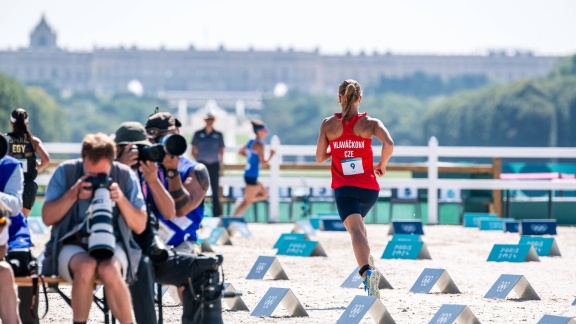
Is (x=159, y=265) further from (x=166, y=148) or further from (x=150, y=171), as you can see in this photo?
(x=166, y=148)

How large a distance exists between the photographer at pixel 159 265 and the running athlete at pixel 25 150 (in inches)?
174

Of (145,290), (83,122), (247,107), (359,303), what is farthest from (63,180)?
(247,107)

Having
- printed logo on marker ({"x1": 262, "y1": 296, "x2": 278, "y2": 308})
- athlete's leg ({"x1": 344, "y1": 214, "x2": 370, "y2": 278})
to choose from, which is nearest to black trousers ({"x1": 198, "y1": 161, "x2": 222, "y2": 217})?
athlete's leg ({"x1": 344, "y1": 214, "x2": 370, "y2": 278})

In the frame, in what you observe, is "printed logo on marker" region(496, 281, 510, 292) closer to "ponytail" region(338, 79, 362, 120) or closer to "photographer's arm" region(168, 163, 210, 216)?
"ponytail" region(338, 79, 362, 120)

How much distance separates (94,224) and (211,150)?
1295cm

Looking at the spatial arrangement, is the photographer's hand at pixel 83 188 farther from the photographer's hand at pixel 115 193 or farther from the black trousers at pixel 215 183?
the black trousers at pixel 215 183

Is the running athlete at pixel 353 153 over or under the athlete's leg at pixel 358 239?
over

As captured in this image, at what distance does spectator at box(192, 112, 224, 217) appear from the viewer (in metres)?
20.2

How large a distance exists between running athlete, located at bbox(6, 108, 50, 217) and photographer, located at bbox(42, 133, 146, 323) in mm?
4770

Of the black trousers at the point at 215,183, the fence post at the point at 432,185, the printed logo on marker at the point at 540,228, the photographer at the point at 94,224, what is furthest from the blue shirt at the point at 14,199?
the fence post at the point at 432,185

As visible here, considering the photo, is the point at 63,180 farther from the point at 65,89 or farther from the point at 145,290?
the point at 65,89

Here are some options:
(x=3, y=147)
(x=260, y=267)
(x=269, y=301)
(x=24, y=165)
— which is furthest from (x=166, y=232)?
(x=24, y=165)

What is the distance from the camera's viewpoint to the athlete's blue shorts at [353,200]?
33.8ft

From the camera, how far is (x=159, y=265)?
26.1ft
